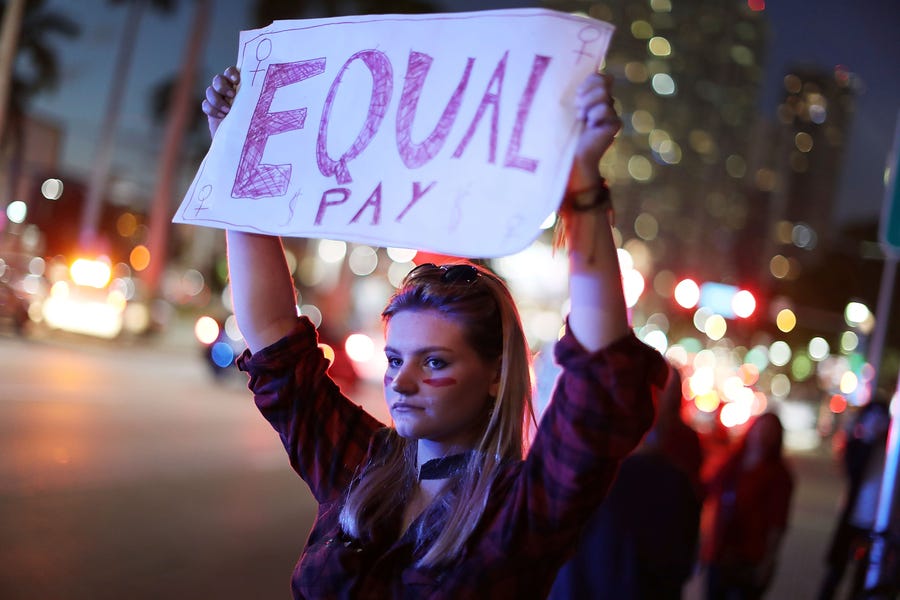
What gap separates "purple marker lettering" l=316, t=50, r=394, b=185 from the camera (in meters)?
2.28

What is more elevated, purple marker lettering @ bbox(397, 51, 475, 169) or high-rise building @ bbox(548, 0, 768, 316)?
high-rise building @ bbox(548, 0, 768, 316)

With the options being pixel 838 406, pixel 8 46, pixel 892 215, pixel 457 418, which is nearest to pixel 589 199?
pixel 457 418

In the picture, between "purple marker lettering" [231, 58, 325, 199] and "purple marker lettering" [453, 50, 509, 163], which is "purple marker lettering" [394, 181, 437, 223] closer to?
"purple marker lettering" [453, 50, 509, 163]

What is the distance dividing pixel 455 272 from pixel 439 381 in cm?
29

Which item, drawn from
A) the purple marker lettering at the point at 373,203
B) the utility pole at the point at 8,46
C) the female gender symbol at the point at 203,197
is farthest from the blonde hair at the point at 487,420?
the utility pole at the point at 8,46

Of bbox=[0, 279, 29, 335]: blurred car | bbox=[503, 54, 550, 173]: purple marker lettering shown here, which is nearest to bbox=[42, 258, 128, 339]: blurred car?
bbox=[0, 279, 29, 335]: blurred car

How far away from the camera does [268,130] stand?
2.47 meters

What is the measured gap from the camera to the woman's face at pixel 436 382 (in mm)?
2205

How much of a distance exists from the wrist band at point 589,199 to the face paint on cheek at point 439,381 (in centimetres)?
49

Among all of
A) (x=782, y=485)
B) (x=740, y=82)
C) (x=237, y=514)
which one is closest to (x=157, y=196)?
(x=237, y=514)

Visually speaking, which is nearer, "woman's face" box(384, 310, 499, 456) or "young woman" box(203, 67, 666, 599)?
"young woman" box(203, 67, 666, 599)

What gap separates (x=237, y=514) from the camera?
31.9 feet

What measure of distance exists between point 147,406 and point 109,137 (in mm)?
8279

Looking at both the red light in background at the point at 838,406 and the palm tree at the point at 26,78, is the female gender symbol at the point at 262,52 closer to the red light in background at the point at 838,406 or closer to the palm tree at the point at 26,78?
the palm tree at the point at 26,78
